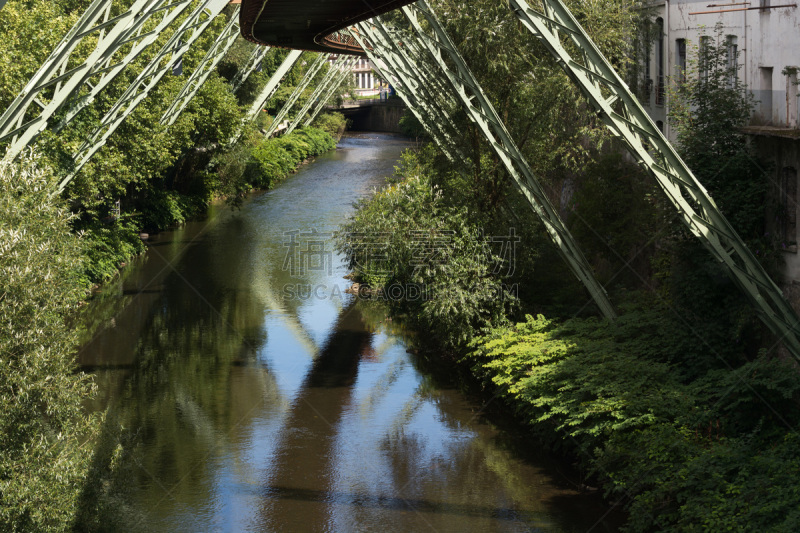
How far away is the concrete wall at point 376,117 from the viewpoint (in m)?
97.7

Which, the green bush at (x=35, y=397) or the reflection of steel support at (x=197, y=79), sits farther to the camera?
the reflection of steel support at (x=197, y=79)

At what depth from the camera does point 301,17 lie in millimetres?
18312

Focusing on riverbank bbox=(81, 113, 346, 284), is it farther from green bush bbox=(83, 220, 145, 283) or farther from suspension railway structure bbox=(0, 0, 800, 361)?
suspension railway structure bbox=(0, 0, 800, 361)

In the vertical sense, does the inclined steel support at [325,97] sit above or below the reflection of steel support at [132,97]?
above

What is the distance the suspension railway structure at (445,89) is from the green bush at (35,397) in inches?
204

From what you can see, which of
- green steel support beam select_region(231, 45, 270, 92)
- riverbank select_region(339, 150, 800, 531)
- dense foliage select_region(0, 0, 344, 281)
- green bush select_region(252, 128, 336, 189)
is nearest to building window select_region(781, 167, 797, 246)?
riverbank select_region(339, 150, 800, 531)

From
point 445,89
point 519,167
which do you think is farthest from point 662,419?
point 445,89

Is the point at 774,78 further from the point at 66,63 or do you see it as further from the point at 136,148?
the point at 136,148

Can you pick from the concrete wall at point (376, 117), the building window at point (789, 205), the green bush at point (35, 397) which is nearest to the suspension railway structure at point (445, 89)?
the building window at point (789, 205)

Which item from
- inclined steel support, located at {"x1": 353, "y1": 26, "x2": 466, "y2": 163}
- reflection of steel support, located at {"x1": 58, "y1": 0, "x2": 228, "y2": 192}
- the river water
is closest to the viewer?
the river water

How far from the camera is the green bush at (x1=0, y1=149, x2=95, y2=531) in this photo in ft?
33.1

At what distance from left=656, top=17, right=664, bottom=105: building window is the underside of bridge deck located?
8.60 m

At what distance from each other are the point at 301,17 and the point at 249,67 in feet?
111

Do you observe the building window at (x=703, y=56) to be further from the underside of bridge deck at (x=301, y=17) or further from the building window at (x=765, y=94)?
the underside of bridge deck at (x=301, y=17)
